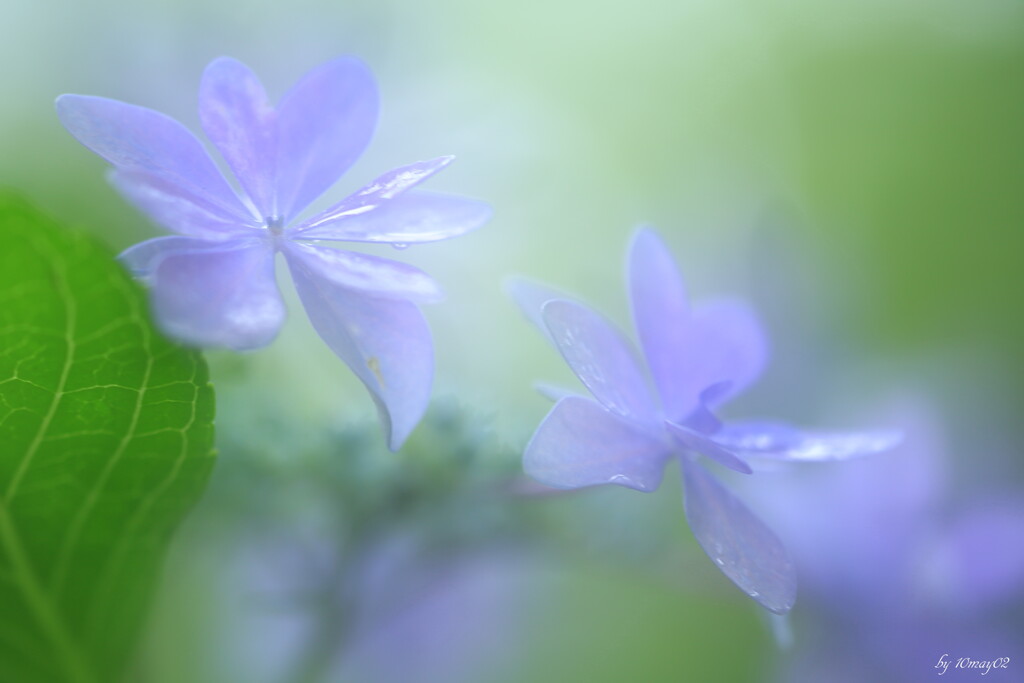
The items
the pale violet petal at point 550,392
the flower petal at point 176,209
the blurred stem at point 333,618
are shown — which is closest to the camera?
the flower petal at point 176,209

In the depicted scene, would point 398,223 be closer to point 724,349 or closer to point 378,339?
point 378,339

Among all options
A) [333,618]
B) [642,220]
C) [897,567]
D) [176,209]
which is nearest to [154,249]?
[176,209]

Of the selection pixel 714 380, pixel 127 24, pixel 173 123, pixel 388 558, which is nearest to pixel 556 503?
pixel 388 558

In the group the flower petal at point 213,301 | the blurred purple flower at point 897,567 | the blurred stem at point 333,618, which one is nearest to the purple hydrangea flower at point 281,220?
the flower petal at point 213,301

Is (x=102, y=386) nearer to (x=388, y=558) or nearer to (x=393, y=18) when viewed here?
(x=388, y=558)

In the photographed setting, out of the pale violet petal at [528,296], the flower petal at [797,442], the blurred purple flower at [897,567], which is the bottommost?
the pale violet petal at [528,296]

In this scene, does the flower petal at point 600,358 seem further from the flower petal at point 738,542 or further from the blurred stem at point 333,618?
the blurred stem at point 333,618

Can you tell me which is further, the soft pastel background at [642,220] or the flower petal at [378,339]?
the soft pastel background at [642,220]

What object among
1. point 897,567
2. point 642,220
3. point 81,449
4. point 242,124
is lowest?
point 81,449
